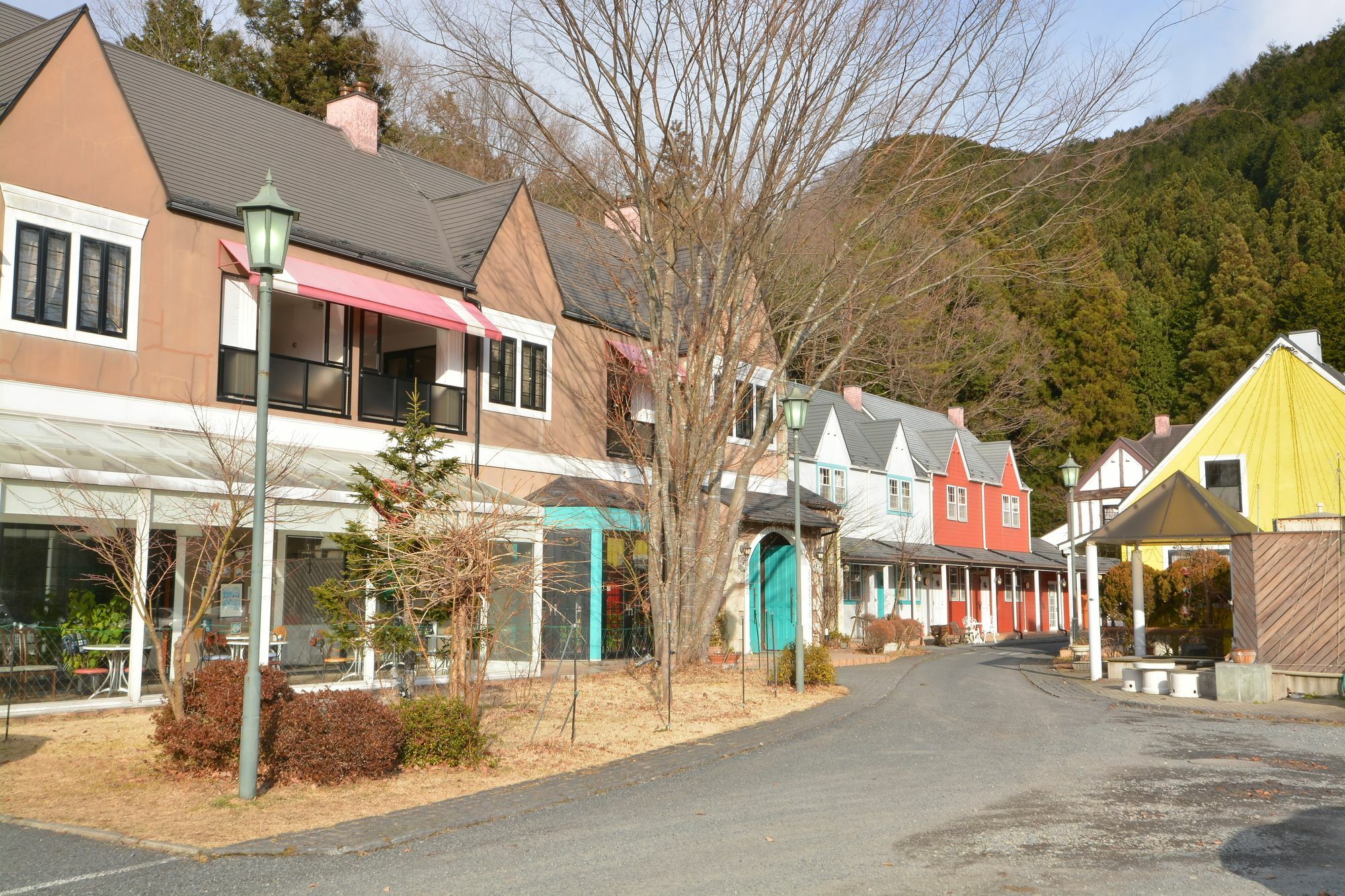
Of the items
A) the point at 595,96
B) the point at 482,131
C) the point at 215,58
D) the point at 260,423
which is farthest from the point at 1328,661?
the point at 215,58

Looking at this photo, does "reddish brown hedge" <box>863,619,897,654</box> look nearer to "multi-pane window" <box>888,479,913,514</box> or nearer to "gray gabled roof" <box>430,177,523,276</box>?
"multi-pane window" <box>888,479,913,514</box>

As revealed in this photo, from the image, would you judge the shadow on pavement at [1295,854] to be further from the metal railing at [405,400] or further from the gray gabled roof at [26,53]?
the gray gabled roof at [26,53]

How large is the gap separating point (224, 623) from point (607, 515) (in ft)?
23.5

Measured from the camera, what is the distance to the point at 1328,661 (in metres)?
19.6

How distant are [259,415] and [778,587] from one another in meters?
19.7

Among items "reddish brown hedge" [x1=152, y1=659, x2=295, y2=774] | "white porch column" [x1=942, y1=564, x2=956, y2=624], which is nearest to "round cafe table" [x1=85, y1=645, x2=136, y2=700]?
"reddish brown hedge" [x1=152, y1=659, x2=295, y2=774]

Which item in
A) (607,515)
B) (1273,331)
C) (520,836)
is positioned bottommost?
(520,836)

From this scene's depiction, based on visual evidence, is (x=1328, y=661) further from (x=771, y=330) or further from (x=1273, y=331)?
(x=1273, y=331)

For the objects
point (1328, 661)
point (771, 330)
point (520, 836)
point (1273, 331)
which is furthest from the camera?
point (1273, 331)

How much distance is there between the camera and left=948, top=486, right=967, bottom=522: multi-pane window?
4441 cm

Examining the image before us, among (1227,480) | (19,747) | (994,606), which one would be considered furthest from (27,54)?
(994,606)

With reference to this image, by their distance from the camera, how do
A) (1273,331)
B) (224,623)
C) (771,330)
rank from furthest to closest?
1. (1273,331)
2. (771,330)
3. (224,623)

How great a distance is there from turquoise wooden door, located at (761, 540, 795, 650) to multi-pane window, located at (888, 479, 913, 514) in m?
13.1

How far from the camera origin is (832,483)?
122 feet
